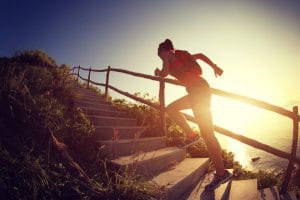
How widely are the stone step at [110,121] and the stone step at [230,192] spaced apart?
9.09 ft

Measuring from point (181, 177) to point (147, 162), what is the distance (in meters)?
0.62

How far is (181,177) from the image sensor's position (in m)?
4.22

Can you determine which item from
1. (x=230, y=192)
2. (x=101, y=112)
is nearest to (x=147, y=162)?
(x=230, y=192)

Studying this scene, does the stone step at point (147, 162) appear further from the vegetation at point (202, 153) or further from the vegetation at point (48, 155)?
the vegetation at point (202, 153)

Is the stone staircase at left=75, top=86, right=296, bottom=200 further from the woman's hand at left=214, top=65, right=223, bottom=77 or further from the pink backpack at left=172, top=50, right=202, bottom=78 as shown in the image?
the woman's hand at left=214, top=65, right=223, bottom=77

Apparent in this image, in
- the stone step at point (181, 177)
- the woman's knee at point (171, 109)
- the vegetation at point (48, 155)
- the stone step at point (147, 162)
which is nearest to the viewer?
the vegetation at point (48, 155)

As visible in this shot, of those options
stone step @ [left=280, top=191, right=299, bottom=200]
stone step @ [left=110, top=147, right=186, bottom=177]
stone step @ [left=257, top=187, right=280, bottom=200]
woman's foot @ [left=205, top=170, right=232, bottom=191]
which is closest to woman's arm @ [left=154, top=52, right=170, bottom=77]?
stone step @ [left=110, top=147, right=186, bottom=177]

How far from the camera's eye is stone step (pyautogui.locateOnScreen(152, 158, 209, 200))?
12.6 ft

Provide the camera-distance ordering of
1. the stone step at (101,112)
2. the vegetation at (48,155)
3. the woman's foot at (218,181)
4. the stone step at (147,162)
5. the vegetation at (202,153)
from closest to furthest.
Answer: the vegetation at (48,155) < the woman's foot at (218,181) < the stone step at (147,162) < the vegetation at (202,153) < the stone step at (101,112)

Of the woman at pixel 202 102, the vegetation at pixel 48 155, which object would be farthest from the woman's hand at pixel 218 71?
the vegetation at pixel 48 155

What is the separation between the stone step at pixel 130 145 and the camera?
4.73 metres

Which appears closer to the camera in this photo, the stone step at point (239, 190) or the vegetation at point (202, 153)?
the stone step at point (239, 190)

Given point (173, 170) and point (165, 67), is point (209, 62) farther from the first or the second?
point (173, 170)

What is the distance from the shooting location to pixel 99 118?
6.30 m
